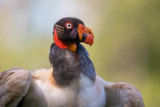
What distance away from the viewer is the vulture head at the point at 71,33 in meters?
3.31

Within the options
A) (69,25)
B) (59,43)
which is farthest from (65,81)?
(69,25)

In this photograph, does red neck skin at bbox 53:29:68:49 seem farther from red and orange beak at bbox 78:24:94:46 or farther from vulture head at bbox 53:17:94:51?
A: red and orange beak at bbox 78:24:94:46

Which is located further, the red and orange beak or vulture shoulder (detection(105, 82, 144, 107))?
vulture shoulder (detection(105, 82, 144, 107))

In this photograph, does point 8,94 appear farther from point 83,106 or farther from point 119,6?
point 119,6

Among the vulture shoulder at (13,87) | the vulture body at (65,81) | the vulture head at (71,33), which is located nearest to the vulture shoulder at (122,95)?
the vulture body at (65,81)

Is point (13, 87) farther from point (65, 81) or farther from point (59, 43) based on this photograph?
point (59, 43)

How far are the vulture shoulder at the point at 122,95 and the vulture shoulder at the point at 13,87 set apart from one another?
1046 millimetres

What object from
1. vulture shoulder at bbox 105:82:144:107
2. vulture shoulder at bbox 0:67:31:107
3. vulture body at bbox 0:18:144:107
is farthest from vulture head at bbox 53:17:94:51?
vulture shoulder at bbox 105:82:144:107

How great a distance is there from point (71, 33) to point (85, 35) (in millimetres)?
179

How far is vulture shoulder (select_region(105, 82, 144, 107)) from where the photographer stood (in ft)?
11.1

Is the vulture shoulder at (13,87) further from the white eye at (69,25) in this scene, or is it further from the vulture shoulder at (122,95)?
the vulture shoulder at (122,95)

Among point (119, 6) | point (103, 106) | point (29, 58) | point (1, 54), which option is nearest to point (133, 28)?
point (119, 6)

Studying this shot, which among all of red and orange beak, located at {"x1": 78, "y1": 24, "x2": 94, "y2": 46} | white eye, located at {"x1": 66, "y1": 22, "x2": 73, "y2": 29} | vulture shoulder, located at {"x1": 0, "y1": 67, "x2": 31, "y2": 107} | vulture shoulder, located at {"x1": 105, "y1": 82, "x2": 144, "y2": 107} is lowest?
vulture shoulder, located at {"x1": 105, "y1": 82, "x2": 144, "y2": 107}

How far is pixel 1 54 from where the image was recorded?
11789mm
